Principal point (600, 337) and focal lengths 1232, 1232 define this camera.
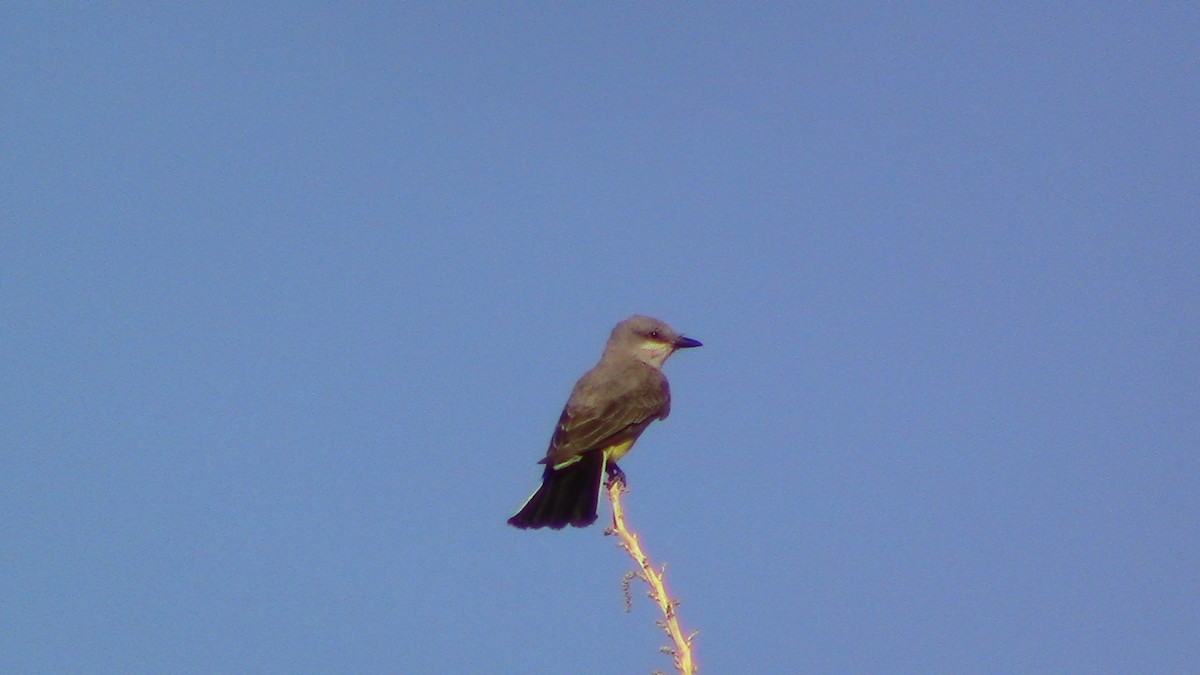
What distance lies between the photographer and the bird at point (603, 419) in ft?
24.9

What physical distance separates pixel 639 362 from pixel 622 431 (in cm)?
149

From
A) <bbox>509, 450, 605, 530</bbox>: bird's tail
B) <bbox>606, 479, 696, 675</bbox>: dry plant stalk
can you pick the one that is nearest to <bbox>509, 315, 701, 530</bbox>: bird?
<bbox>509, 450, 605, 530</bbox>: bird's tail

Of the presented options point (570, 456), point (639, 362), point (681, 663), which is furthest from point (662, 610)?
point (639, 362)

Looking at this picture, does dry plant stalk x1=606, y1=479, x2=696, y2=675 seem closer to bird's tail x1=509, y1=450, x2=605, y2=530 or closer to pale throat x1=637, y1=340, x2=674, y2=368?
bird's tail x1=509, y1=450, x2=605, y2=530

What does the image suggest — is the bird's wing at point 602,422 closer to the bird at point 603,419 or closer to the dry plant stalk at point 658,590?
the bird at point 603,419

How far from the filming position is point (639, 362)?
9.92 metres

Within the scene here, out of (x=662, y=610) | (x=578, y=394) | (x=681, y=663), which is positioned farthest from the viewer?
(x=578, y=394)

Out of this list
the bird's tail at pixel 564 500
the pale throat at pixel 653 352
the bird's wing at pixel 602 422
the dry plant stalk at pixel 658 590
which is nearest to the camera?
the dry plant stalk at pixel 658 590

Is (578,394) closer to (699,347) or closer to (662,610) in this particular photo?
(699,347)

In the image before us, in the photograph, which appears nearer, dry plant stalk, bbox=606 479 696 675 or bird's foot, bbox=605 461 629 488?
dry plant stalk, bbox=606 479 696 675

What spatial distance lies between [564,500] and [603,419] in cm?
93

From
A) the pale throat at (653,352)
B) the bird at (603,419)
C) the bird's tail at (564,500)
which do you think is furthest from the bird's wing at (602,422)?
the pale throat at (653,352)

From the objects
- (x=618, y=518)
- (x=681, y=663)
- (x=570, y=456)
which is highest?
(x=570, y=456)

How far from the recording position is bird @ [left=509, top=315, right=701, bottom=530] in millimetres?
7582
